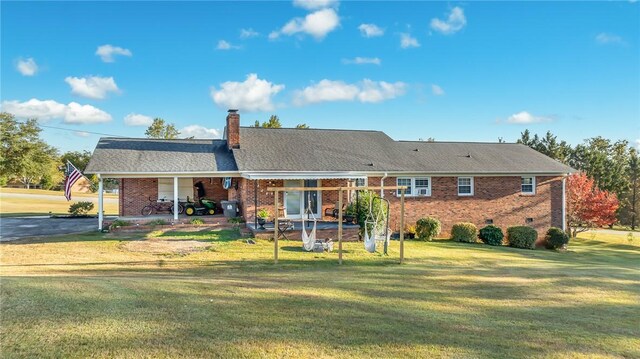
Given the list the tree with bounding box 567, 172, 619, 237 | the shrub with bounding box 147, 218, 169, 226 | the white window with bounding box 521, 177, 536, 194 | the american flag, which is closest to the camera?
the shrub with bounding box 147, 218, 169, 226

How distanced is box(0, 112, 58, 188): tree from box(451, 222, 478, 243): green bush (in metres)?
41.5

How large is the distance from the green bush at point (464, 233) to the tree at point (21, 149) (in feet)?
136

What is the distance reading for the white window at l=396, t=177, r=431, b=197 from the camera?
71.5 ft

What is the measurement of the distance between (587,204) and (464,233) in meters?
15.4

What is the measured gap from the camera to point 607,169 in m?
41.4

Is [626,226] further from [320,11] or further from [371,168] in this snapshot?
[320,11]

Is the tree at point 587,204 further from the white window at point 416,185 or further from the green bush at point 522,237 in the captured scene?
the white window at point 416,185

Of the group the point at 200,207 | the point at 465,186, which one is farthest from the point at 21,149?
the point at 465,186

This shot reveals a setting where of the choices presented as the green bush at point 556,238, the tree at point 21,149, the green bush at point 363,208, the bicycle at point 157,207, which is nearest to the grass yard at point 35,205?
the tree at point 21,149

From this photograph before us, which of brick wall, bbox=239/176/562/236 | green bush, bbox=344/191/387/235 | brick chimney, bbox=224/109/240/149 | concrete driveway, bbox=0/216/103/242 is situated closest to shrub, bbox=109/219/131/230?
concrete driveway, bbox=0/216/103/242

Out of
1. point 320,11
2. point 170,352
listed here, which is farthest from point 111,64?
point 170,352

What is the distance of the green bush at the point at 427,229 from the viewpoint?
66.1 feet

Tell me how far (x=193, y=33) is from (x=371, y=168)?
11434 mm

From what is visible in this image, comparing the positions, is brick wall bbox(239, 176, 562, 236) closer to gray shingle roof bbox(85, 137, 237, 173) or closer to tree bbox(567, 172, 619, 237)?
gray shingle roof bbox(85, 137, 237, 173)
